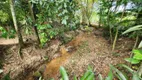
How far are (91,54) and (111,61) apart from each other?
1.92 ft

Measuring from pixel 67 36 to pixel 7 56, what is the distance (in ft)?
5.96

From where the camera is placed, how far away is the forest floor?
3156 millimetres

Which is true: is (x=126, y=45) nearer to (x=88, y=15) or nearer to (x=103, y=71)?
(x=103, y=71)

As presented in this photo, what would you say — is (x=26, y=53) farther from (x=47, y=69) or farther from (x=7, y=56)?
(x=47, y=69)

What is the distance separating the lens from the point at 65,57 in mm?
3838

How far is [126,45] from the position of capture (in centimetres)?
363

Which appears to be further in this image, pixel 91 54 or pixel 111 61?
pixel 91 54

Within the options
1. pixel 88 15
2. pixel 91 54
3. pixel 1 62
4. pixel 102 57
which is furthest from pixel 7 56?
pixel 88 15

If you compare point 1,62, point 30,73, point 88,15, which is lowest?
point 30,73

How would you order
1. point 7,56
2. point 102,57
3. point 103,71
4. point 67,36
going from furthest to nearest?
point 67,36
point 7,56
point 102,57
point 103,71

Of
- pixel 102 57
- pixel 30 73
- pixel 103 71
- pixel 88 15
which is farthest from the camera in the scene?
pixel 88 15

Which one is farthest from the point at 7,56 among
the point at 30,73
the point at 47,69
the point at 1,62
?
the point at 47,69

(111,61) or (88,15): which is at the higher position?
(88,15)

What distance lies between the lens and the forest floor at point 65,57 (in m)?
3.16
